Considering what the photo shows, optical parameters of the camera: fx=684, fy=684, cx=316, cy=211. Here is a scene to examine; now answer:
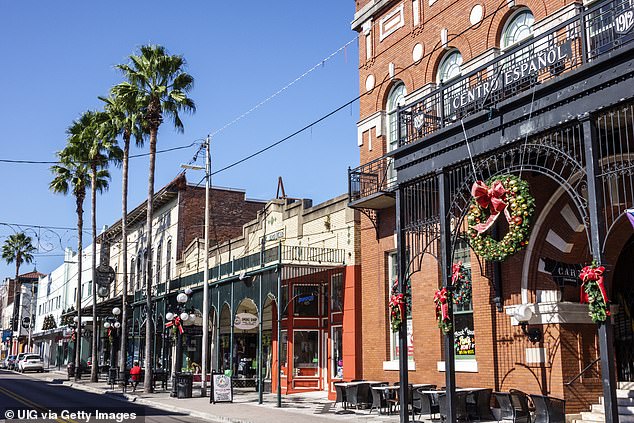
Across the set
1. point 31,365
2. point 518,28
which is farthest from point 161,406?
point 31,365

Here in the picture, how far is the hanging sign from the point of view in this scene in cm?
2266

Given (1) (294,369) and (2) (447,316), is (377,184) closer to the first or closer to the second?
(2) (447,316)

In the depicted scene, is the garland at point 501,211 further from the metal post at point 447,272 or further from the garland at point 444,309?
the garland at point 444,309

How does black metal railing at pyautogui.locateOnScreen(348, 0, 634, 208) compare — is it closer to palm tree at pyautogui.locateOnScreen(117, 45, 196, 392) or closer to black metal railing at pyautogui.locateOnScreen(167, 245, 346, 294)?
black metal railing at pyautogui.locateOnScreen(167, 245, 346, 294)

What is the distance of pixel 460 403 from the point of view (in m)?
15.6

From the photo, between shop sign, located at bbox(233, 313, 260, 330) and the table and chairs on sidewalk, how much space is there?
644cm

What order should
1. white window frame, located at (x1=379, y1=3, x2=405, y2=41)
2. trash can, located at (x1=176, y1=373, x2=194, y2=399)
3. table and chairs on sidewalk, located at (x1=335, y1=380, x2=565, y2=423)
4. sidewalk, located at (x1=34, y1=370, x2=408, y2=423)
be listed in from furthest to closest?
trash can, located at (x1=176, y1=373, x2=194, y2=399)
white window frame, located at (x1=379, y1=3, x2=405, y2=41)
sidewalk, located at (x1=34, y1=370, x2=408, y2=423)
table and chairs on sidewalk, located at (x1=335, y1=380, x2=565, y2=423)

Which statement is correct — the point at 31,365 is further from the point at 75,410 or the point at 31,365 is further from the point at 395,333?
the point at 395,333

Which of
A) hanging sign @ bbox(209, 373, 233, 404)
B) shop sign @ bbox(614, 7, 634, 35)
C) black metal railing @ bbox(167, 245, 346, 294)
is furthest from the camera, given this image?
black metal railing @ bbox(167, 245, 346, 294)

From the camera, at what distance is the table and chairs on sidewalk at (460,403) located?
14.0 meters

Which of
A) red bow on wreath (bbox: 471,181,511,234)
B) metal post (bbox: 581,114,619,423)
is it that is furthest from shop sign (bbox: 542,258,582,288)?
metal post (bbox: 581,114,619,423)

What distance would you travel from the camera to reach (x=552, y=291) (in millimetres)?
15312

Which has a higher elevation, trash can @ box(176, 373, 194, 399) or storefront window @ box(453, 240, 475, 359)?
storefront window @ box(453, 240, 475, 359)

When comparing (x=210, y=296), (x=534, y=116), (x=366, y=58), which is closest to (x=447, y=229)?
(x=534, y=116)
